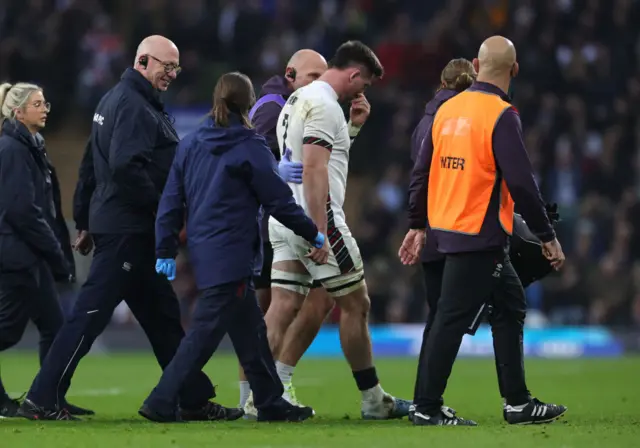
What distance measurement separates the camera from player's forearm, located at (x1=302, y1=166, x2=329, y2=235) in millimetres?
9508

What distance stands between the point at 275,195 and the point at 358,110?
175 centimetres

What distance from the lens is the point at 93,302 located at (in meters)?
9.67

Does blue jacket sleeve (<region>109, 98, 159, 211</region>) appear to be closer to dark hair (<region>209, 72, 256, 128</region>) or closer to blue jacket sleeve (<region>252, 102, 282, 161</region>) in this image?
dark hair (<region>209, 72, 256, 128</region>)

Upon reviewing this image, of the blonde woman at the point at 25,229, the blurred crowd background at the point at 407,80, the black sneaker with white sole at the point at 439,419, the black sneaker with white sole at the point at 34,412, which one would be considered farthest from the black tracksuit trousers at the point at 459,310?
the blurred crowd background at the point at 407,80

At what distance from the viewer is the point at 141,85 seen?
979 cm

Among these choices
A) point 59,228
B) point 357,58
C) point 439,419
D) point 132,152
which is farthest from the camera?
point 59,228

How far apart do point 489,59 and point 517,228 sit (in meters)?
1.28

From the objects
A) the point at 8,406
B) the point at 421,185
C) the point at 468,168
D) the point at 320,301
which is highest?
the point at 468,168

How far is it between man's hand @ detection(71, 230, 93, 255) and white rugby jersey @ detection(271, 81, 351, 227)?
1.52 metres

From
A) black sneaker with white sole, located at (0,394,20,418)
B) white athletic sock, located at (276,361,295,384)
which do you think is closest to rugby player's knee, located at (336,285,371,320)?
white athletic sock, located at (276,361,295,384)

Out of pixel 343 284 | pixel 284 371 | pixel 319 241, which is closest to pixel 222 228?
pixel 319 241

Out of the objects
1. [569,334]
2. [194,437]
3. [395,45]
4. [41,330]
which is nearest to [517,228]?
[194,437]

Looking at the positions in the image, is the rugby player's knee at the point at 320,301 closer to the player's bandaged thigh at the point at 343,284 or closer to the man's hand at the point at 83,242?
the player's bandaged thigh at the point at 343,284

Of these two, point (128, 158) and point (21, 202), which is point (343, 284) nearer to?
point (128, 158)
